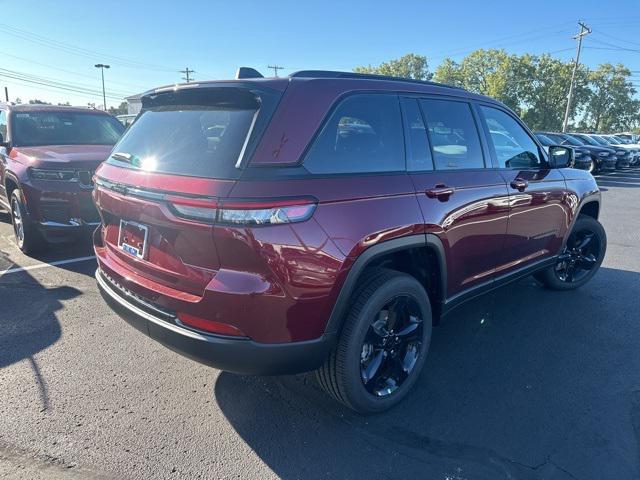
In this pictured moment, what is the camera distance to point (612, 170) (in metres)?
19.6

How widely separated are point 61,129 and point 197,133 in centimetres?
495

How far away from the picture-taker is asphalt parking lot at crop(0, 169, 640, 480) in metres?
2.29

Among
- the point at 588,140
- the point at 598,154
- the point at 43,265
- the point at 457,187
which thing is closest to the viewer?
the point at 457,187

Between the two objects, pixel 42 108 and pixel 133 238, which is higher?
pixel 42 108

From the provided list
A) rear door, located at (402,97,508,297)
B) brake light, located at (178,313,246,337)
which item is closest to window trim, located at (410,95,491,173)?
rear door, located at (402,97,508,297)

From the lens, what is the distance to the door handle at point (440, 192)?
2.75 metres

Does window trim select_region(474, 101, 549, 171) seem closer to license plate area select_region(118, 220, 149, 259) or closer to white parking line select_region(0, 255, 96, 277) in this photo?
license plate area select_region(118, 220, 149, 259)

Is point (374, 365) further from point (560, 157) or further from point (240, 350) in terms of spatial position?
point (560, 157)

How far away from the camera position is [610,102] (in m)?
76.7

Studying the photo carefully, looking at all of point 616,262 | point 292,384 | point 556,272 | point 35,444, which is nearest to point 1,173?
point 35,444

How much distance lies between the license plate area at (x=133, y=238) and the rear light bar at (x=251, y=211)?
1.49 ft

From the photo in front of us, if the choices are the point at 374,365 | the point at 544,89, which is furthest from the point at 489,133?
the point at 544,89

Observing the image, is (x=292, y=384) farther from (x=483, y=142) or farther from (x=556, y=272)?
(x=556, y=272)

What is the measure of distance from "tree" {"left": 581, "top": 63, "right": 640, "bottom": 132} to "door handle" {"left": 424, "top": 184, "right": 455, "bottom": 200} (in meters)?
83.6
